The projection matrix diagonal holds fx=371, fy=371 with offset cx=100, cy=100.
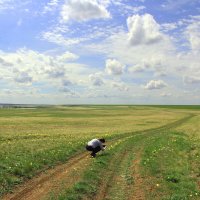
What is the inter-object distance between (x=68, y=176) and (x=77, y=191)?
3.34m

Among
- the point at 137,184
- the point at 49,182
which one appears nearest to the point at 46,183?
the point at 49,182

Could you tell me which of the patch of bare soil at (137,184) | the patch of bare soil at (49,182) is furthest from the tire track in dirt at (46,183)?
the patch of bare soil at (137,184)

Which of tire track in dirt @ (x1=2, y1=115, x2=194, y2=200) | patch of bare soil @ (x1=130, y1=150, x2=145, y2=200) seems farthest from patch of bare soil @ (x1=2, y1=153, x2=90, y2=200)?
patch of bare soil @ (x1=130, y1=150, x2=145, y2=200)

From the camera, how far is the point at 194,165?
2283 centimetres

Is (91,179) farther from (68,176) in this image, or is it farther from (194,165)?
(194,165)

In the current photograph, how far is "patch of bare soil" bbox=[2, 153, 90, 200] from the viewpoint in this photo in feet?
49.4

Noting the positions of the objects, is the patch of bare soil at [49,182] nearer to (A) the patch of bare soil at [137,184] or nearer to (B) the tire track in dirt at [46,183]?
(B) the tire track in dirt at [46,183]

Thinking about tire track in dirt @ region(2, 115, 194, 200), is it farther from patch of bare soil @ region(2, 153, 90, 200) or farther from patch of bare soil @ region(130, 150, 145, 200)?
patch of bare soil @ region(130, 150, 145, 200)

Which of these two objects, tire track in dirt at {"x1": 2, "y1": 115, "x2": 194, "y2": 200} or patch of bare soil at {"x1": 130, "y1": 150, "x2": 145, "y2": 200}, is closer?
tire track in dirt at {"x1": 2, "y1": 115, "x2": 194, "y2": 200}

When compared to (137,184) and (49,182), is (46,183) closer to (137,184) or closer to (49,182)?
(49,182)

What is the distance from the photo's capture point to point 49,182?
17.4 metres

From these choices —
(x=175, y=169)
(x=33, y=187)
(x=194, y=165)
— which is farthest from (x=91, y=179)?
(x=194, y=165)

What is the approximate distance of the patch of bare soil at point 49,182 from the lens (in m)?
15.0

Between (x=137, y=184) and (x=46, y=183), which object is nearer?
(x=46, y=183)
